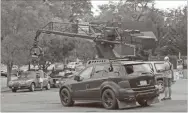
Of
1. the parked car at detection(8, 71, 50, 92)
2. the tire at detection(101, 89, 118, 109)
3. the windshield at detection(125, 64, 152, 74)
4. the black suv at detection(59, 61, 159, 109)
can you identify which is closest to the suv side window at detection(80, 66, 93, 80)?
the black suv at detection(59, 61, 159, 109)

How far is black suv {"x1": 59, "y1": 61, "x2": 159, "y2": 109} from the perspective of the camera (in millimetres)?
14445

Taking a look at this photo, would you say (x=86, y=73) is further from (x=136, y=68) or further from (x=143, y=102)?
(x=143, y=102)

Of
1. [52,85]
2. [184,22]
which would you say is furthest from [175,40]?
[52,85]

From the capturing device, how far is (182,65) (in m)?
59.5

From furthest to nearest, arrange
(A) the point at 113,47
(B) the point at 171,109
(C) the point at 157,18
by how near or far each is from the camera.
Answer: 1. (C) the point at 157,18
2. (A) the point at 113,47
3. (B) the point at 171,109

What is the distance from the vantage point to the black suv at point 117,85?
1445cm

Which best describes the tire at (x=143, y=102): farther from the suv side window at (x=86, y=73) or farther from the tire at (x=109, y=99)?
the suv side window at (x=86, y=73)

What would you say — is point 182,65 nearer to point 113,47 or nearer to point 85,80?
point 113,47

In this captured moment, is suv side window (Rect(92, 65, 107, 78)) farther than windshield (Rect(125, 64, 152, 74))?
Yes

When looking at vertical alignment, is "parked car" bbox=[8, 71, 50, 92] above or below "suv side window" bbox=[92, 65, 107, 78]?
below

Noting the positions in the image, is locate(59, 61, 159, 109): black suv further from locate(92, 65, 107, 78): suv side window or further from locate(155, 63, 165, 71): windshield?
locate(155, 63, 165, 71): windshield

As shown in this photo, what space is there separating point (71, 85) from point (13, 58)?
62.2 feet

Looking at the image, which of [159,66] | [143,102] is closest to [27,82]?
[159,66]

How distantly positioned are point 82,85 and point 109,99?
150 centimetres
